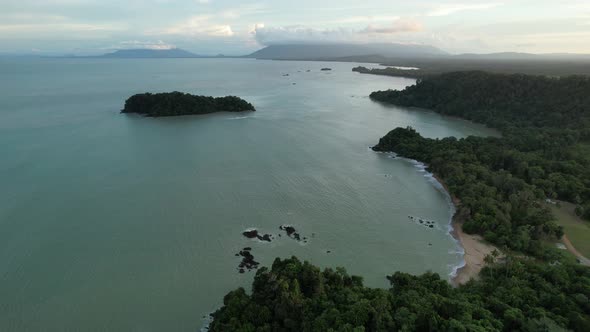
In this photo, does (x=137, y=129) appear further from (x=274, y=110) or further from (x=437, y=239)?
(x=437, y=239)

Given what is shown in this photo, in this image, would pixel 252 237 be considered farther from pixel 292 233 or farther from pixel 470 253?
pixel 470 253

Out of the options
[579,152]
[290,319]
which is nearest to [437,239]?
[290,319]

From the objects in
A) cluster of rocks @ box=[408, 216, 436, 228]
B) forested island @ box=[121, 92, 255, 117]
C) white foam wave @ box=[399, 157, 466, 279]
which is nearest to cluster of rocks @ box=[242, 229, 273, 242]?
cluster of rocks @ box=[408, 216, 436, 228]

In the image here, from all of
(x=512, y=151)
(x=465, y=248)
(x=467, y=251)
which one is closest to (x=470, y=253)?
(x=467, y=251)

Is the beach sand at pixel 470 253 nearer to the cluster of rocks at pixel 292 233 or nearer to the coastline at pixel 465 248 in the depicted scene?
the coastline at pixel 465 248

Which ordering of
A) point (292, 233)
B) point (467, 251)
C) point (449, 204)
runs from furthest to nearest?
point (449, 204)
point (292, 233)
point (467, 251)

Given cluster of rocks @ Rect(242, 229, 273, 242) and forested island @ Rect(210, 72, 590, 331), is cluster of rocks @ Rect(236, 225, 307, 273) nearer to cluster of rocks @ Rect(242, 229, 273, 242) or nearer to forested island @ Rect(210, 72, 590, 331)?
cluster of rocks @ Rect(242, 229, 273, 242)

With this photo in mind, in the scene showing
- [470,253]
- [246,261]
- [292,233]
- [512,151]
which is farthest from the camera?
[512,151]
